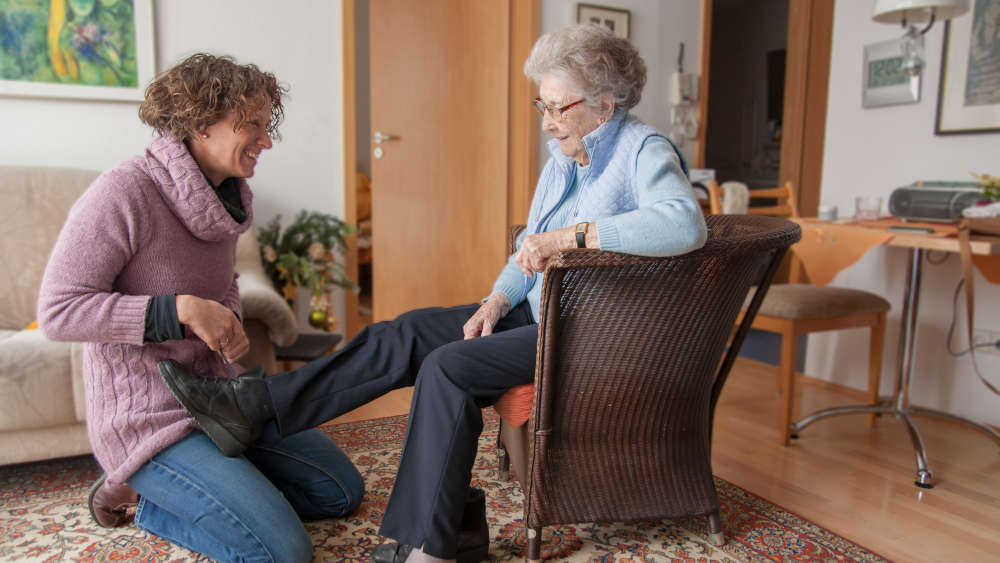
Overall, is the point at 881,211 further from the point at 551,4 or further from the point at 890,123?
the point at 551,4

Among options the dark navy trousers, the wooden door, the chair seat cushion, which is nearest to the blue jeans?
the dark navy trousers

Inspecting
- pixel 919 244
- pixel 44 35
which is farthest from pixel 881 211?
pixel 44 35

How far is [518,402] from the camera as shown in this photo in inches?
58.1

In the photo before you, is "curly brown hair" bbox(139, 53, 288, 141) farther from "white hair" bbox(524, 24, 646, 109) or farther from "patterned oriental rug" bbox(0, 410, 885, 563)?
"patterned oriental rug" bbox(0, 410, 885, 563)

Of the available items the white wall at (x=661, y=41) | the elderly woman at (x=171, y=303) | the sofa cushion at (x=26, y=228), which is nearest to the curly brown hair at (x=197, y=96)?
the elderly woman at (x=171, y=303)

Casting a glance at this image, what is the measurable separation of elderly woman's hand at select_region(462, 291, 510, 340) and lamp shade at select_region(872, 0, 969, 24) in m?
1.71

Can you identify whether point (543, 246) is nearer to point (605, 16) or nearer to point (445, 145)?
point (445, 145)

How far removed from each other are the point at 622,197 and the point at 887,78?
2.00m

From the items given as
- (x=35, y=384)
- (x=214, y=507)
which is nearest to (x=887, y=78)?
(x=214, y=507)

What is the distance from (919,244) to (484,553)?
1553 mm

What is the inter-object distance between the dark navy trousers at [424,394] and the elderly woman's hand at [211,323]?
0.11 meters

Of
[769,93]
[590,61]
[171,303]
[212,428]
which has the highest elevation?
[769,93]

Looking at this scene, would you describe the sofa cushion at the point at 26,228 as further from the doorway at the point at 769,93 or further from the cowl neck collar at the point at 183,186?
the doorway at the point at 769,93

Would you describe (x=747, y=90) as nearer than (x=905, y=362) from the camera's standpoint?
No
